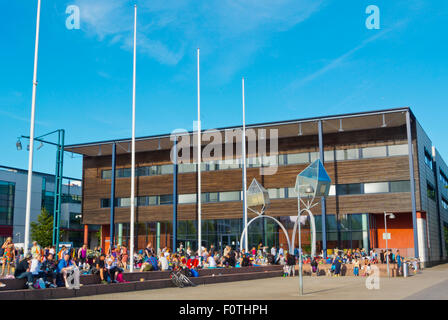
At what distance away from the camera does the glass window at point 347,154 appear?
45781 millimetres

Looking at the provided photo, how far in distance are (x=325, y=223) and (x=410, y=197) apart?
7.55 metres

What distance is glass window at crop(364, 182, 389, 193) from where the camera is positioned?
43969 mm

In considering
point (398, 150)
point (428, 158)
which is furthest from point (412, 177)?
point (428, 158)

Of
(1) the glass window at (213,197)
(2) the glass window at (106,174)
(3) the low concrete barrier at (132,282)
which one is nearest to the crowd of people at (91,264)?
(3) the low concrete barrier at (132,282)

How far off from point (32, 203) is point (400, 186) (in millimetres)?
57104

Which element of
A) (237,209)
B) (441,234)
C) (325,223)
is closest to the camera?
(325,223)

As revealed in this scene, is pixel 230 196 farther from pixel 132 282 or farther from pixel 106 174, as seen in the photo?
pixel 132 282

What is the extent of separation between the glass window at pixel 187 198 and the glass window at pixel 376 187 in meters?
17.1

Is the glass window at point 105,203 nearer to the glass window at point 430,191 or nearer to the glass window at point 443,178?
the glass window at point 430,191

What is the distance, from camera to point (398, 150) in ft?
145

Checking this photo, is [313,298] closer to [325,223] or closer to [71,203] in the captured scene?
[325,223]

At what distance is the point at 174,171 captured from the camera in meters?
52.4

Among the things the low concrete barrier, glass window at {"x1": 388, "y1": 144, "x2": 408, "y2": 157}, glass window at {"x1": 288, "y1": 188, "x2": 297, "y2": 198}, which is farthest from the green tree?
glass window at {"x1": 388, "y1": 144, "x2": 408, "y2": 157}
